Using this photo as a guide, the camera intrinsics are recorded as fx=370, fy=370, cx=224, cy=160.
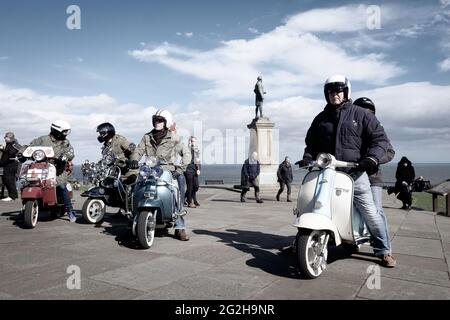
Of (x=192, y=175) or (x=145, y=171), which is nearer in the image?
(x=145, y=171)

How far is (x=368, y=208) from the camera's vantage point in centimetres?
428

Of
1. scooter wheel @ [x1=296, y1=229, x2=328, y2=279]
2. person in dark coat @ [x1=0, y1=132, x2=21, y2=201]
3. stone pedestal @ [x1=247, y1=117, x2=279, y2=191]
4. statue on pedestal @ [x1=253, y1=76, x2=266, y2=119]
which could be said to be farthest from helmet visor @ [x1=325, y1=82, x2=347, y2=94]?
statue on pedestal @ [x1=253, y1=76, x2=266, y2=119]

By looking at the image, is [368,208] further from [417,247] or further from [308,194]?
[417,247]

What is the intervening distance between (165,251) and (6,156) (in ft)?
28.8

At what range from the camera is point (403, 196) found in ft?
38.9

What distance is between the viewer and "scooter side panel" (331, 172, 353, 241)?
160 inches

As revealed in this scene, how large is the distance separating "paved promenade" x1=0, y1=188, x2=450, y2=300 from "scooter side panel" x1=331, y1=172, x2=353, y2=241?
487 millimetres

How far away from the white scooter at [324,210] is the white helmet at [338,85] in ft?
2.83

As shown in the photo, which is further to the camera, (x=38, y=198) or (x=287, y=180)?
(x=287, y=180)

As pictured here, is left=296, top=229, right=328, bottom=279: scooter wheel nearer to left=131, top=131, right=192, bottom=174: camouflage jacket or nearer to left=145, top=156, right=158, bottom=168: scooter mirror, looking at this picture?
left=145, top=156, right=158, bottom=168: scooter mirror

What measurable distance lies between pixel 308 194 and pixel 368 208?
29.2 inches

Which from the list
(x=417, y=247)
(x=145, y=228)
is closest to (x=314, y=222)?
(x=145, y=228)
